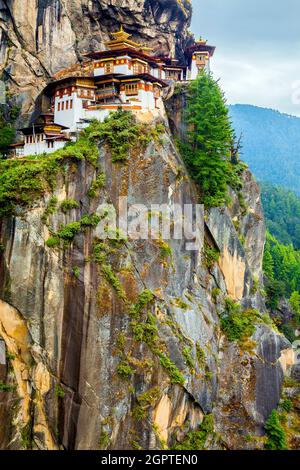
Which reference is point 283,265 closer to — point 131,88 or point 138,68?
point 138,68

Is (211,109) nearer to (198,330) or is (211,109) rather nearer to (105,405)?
(198,330)

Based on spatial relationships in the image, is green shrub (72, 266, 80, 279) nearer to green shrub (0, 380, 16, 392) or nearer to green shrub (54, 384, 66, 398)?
green shrub (54, 384, 66, 398)

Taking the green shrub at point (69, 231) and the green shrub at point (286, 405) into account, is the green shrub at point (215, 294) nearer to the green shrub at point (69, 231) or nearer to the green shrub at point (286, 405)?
the green shrub at point (286, 405)

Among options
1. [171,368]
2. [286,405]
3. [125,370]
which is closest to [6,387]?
[125,370]

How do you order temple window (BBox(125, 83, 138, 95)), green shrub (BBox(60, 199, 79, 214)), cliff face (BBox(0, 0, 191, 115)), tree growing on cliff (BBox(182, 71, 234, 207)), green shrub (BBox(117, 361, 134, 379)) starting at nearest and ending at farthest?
green shrub (BBox(117, 361, 134, 379)), green shrub (BBox(60, 199, 79, 214)), temple window (BBox(125, 83, 138, 95)), tree growing on cliff (BBox(182, 71, 234, 207)), cliff face (BBox(0, 0, 191, 115))

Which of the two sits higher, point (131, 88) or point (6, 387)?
point (131, 88)

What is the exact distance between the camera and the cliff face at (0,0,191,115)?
4019 centimetres

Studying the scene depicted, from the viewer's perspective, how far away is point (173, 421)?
32.4 m

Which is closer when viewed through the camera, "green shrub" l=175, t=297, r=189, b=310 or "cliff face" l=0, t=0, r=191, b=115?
"green shrub" l=175, t=297, r=189, b=310

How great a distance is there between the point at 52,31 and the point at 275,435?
122 feet

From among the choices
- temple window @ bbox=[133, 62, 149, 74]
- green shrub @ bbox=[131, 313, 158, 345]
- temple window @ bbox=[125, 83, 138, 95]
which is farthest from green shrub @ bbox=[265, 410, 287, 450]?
temple window @ bbox=[133, 62, 149, 74]

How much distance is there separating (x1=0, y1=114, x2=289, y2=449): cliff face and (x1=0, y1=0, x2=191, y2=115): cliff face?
1318 cm

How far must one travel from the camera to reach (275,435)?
36844mm

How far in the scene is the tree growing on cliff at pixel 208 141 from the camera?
38.6 metres
